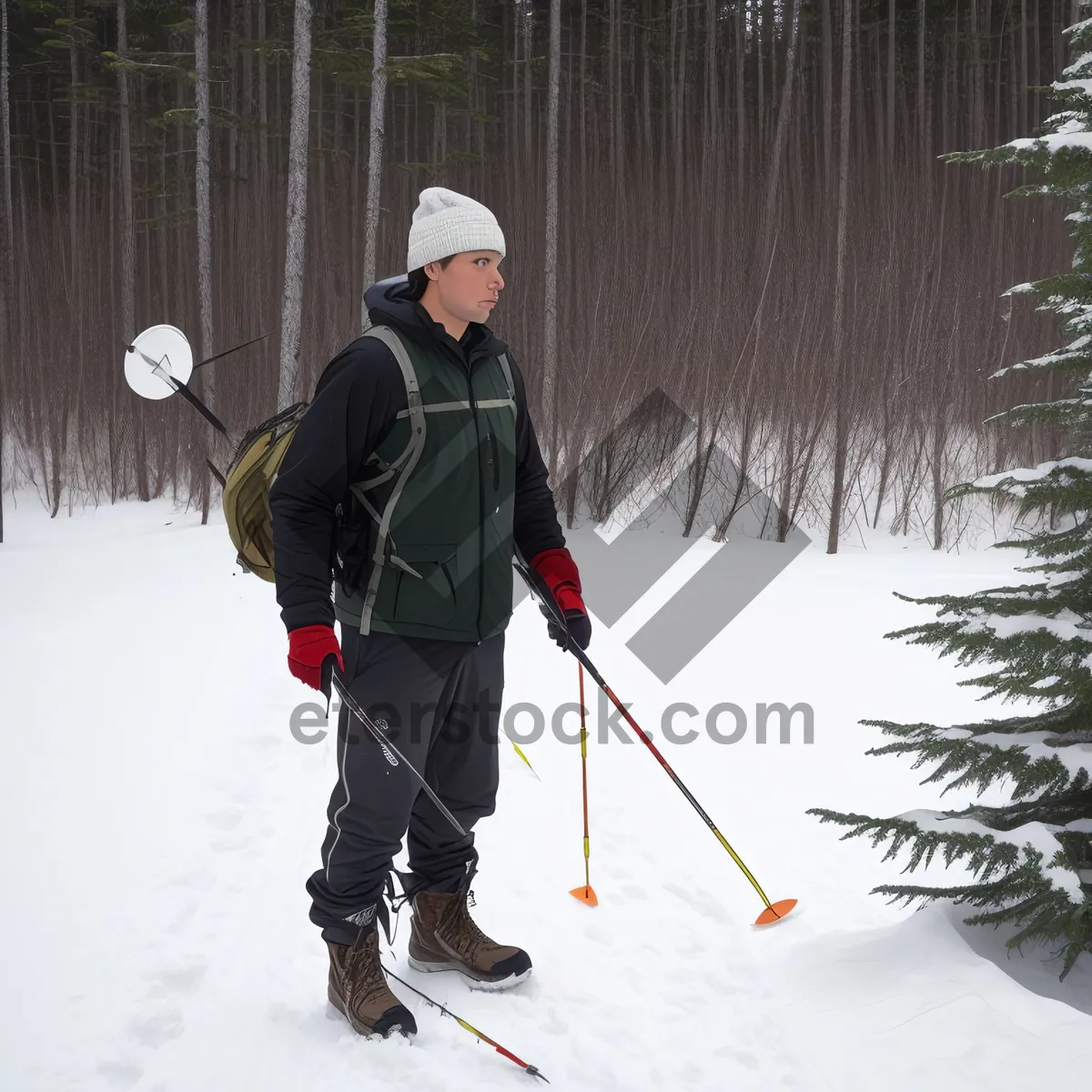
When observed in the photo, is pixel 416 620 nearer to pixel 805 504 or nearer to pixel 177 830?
pixel 177 830

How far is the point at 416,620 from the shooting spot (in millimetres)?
2449

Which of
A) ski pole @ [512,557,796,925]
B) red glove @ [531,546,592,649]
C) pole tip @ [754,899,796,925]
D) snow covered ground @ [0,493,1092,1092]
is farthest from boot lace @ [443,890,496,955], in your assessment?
pole tip @ [754,899,796,925]

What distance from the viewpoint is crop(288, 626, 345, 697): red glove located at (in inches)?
90.7

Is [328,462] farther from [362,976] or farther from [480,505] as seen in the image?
[362,976]

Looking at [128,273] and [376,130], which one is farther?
[128,273]

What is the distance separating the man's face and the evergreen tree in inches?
51.3

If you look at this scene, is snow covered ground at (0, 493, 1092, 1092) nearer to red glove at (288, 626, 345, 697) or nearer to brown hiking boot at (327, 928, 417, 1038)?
brown hiking boot at (327, 928, 417, 1038)

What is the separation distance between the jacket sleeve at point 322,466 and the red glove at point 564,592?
A: 2.40 feet

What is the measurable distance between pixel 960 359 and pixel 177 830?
8349mm

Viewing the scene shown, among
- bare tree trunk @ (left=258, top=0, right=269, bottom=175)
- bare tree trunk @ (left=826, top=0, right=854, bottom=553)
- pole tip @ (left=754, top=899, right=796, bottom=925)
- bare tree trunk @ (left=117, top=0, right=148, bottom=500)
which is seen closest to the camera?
pole tip @ (left=754, top=899, right=796, bottom=925)

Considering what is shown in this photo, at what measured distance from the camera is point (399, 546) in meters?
2.44

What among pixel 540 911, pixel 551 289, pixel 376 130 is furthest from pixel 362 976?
pixel 376 130

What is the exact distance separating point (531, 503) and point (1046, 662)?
1.47 meters

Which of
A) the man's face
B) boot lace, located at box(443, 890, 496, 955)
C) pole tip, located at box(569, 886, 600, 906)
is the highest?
the man's face
